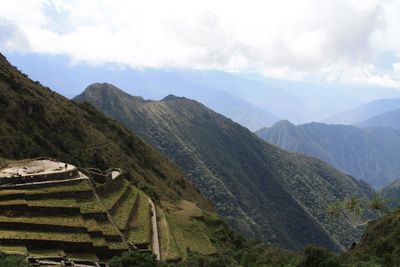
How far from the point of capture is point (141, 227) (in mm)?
55438

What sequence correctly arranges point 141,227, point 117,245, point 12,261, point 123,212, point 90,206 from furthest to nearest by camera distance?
point 123,212 < point 141,227 < point 90,206 < point 117,245 < point 12,261

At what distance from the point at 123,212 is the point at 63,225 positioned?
12.6 meters

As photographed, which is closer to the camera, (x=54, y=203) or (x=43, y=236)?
(x=43, y=236)

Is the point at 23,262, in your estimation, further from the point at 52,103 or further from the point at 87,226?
the point at 52,103

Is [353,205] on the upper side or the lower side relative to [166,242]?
upper

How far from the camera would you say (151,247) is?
5188 cm

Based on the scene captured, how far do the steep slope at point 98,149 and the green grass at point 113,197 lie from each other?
605 centimetres

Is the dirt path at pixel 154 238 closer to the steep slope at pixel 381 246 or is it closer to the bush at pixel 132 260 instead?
the bush at pixel 132 260

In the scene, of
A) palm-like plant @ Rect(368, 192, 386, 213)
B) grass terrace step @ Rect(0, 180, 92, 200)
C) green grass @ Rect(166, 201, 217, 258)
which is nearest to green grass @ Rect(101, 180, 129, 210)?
grass terrace step @ Rect(0, 180, 92, 200)

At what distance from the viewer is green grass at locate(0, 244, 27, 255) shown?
38.4 m

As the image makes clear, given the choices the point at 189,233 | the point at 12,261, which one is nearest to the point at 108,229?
the point at 12,261

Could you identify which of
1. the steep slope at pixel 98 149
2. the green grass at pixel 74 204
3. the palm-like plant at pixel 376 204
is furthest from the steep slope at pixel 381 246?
the green grass at pixel 74 204

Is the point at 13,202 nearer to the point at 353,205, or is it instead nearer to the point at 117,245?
the point at 117,245

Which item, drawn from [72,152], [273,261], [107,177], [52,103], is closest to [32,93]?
[52,103]
